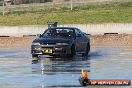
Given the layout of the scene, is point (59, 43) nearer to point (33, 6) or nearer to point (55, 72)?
point (55, 72)

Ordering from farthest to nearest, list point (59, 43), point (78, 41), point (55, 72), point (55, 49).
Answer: point (78, 41)
point (59, 43)
point (55, 49)
point (55, 72)

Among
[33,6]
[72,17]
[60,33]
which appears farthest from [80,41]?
[33,6]

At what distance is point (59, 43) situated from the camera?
28266 millimetres

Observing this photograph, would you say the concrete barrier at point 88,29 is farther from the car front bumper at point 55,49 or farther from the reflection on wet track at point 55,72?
the reflection on wet track at point 55,72

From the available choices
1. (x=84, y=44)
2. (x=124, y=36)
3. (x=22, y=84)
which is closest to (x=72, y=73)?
(x=22, y=84)

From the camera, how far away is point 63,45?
1110 inches

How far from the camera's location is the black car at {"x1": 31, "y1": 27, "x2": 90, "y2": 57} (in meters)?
28.1

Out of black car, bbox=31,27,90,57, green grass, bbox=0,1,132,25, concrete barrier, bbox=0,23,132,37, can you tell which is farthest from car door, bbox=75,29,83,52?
green grass, bbox=0,1,132,25

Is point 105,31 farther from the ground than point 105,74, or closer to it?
closer to it

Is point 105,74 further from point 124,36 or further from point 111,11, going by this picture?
point 111,11

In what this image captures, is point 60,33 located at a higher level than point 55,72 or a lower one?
lower

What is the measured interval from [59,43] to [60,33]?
72.3 inches

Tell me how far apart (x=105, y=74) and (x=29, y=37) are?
1087 inches

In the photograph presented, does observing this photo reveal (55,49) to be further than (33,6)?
No
